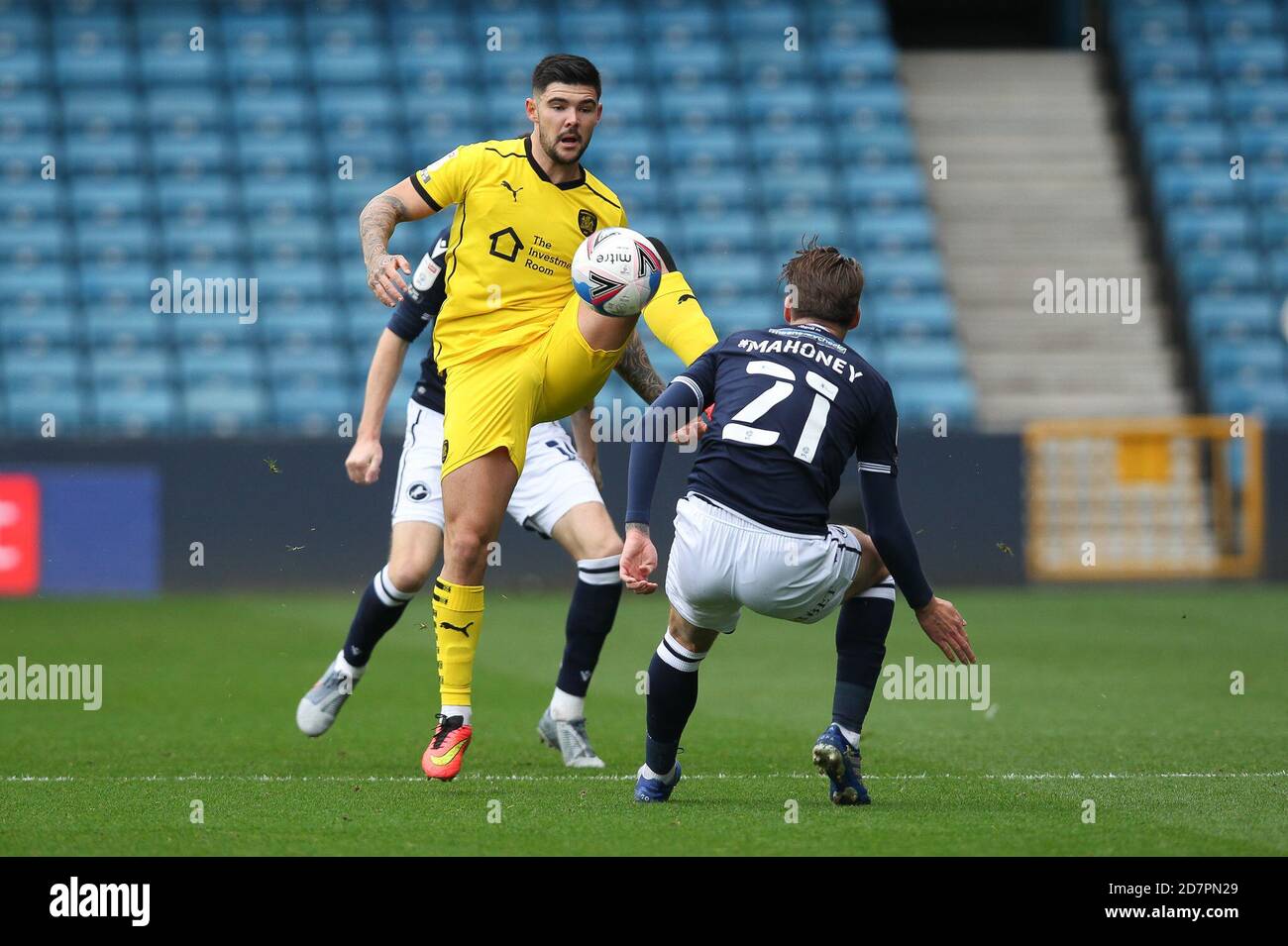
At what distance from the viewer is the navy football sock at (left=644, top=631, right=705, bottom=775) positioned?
5309mm

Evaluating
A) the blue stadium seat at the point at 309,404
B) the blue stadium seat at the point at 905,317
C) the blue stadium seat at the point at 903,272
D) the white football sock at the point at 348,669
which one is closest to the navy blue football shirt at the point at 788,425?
the white football sock at the point at 348,669

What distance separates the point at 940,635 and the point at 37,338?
13136 millimetres

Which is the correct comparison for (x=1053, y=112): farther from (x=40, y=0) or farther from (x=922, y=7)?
(x=40, y=0)

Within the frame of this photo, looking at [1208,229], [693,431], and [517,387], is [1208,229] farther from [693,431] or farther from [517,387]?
[693,431]

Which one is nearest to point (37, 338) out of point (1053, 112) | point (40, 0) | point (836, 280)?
point (40, 0)

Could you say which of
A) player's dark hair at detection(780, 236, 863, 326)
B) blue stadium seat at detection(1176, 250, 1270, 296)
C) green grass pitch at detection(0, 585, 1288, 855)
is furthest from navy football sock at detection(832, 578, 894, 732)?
blue stadium seat at detection(1176, 250, 1270, 296)

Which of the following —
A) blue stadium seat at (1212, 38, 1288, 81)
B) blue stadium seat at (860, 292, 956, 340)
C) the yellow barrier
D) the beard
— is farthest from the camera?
blue stadium seat at (1212, 38, 1288, 81)

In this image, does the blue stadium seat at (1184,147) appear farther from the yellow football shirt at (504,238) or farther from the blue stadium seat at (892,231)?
the yellow football shirt at (504,238)

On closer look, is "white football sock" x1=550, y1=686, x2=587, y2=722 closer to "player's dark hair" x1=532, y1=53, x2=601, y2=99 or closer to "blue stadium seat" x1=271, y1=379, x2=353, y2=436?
"player's dark hair" x1=532, y1=53, x2=601, y2=99

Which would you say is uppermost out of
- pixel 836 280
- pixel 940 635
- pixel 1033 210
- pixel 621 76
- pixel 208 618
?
pixel 621 76

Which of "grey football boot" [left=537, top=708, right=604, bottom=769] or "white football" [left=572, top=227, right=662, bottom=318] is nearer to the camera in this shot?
"white football" [left=572, top=227, right=662, bottom=318]

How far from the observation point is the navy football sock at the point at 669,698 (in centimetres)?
531

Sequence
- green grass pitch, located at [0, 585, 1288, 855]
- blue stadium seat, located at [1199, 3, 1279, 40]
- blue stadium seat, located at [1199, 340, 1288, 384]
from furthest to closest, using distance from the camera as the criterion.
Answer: blue stadium seat, located at [1199, 3, 1279, 40] → blue stadium seat, located at [1199, 340, 1288, 384] → green grass pitch, located at [0, 585, 1288, 855]

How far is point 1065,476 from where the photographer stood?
16016 mm
